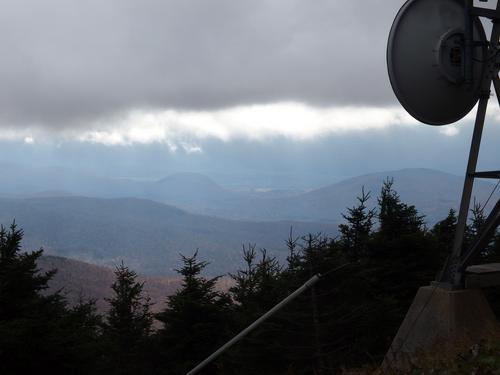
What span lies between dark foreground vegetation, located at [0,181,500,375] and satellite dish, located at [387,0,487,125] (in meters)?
4.70

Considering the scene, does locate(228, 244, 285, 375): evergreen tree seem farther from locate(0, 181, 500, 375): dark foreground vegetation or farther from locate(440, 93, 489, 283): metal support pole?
locate(440, 93, 489, 283): metal support pole

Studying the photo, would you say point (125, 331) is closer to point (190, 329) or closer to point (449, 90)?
point (190, 329)

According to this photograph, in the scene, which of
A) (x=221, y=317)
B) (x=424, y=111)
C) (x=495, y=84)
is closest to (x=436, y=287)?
(x=424, y=111)

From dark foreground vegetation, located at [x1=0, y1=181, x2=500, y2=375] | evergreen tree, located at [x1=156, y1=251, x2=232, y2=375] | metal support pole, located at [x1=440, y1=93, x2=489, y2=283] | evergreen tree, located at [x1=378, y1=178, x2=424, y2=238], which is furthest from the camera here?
evergreen tree, located at [x1=378, y1=178, x2=424, y2=238]

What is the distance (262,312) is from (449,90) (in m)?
12.6

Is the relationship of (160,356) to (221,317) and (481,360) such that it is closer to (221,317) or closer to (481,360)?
(221,317)

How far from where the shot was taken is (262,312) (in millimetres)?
21797

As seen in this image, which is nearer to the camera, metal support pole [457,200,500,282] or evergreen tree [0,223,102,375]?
metal support pole [457,200,500,282]

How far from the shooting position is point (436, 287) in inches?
471

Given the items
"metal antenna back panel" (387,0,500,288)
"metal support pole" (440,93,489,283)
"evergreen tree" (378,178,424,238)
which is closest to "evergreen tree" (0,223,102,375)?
"metal support pole" (440,93,489,283)

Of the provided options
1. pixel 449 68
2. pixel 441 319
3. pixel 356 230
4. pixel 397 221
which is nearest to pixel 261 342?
pixel 441 319

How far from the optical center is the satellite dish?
11.6 m

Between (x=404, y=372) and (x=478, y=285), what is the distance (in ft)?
13.6

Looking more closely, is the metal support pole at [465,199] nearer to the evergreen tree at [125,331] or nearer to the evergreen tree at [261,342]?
the evergreen tree at [261,342]
